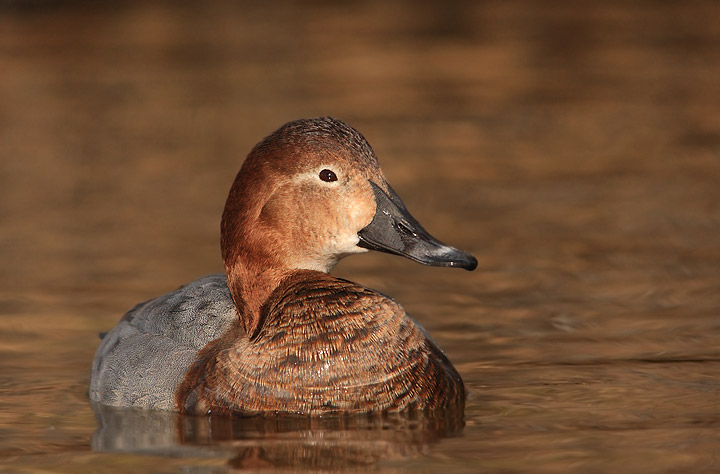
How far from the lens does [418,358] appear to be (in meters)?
7.12

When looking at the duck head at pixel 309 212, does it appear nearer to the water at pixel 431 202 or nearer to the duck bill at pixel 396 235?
the duck bill at pixel 396 235

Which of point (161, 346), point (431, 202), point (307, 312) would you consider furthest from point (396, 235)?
point (431, 202)

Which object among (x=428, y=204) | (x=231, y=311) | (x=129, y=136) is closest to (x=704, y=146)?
(x=428, y=204)

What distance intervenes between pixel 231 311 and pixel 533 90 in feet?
35.6

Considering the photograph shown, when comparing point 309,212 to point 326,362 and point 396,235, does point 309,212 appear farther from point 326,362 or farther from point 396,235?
point 326,362

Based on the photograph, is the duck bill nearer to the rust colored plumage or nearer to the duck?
the duck

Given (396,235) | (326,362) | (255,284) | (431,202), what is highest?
(431,202)

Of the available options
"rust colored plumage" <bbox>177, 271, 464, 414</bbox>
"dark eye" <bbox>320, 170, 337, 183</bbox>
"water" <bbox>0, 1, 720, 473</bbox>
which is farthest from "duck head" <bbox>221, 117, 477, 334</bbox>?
"water" <bbox>0, 1, 720, 473</bbox>

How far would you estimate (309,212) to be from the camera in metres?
7.24

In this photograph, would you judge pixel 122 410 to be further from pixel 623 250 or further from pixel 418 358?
pixel 623 250

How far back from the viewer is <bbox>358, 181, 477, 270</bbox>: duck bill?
7.20m

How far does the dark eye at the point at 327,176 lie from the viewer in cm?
722

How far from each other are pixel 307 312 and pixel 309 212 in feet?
1.76

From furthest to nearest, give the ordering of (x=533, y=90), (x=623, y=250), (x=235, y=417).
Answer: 1. (x=533, y=90)
2. (x=623, y=250)
3. (x=235, y=417)
